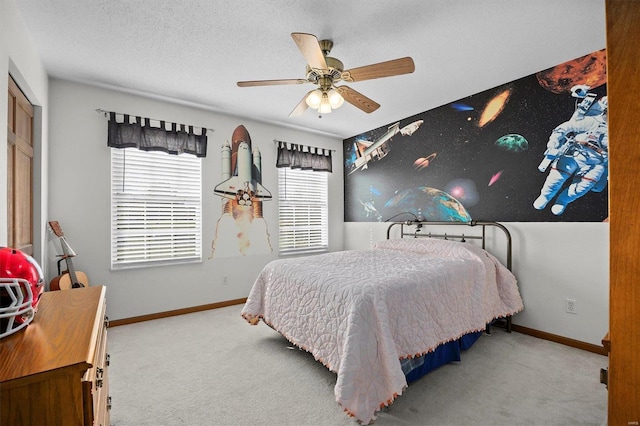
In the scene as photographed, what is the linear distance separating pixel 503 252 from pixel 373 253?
139 cm

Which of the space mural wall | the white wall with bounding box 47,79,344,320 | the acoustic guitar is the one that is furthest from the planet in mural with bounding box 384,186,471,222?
the acoustic guitar

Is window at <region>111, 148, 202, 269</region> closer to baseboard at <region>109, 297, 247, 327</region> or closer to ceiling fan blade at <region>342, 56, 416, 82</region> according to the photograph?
baseboard at <region>109, 297, 247, 327</region>

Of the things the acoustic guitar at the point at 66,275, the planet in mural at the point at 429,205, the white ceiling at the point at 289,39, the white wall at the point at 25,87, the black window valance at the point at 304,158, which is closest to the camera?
the white wall at the point at 25,87

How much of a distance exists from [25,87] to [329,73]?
7.56ft

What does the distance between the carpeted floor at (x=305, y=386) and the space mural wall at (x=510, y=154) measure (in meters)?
1.37

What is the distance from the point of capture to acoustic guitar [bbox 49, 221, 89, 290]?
2.70 metres

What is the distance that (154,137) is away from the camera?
3.44 metres

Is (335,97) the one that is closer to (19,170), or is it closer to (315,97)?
(315,97)

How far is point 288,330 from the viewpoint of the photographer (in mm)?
2391

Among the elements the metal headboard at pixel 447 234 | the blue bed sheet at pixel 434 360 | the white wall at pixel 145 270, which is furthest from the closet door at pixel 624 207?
the metal headboard at pixel 447 234

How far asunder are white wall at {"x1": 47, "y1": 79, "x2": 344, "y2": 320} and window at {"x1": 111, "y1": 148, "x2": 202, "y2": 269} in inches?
3.5

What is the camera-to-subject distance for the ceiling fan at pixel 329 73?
1864 millimetres

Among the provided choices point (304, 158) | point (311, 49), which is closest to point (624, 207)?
point (311, 49)

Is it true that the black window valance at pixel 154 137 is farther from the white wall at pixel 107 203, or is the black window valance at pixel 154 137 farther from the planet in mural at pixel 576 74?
the planet in mural at pixel 576 74
